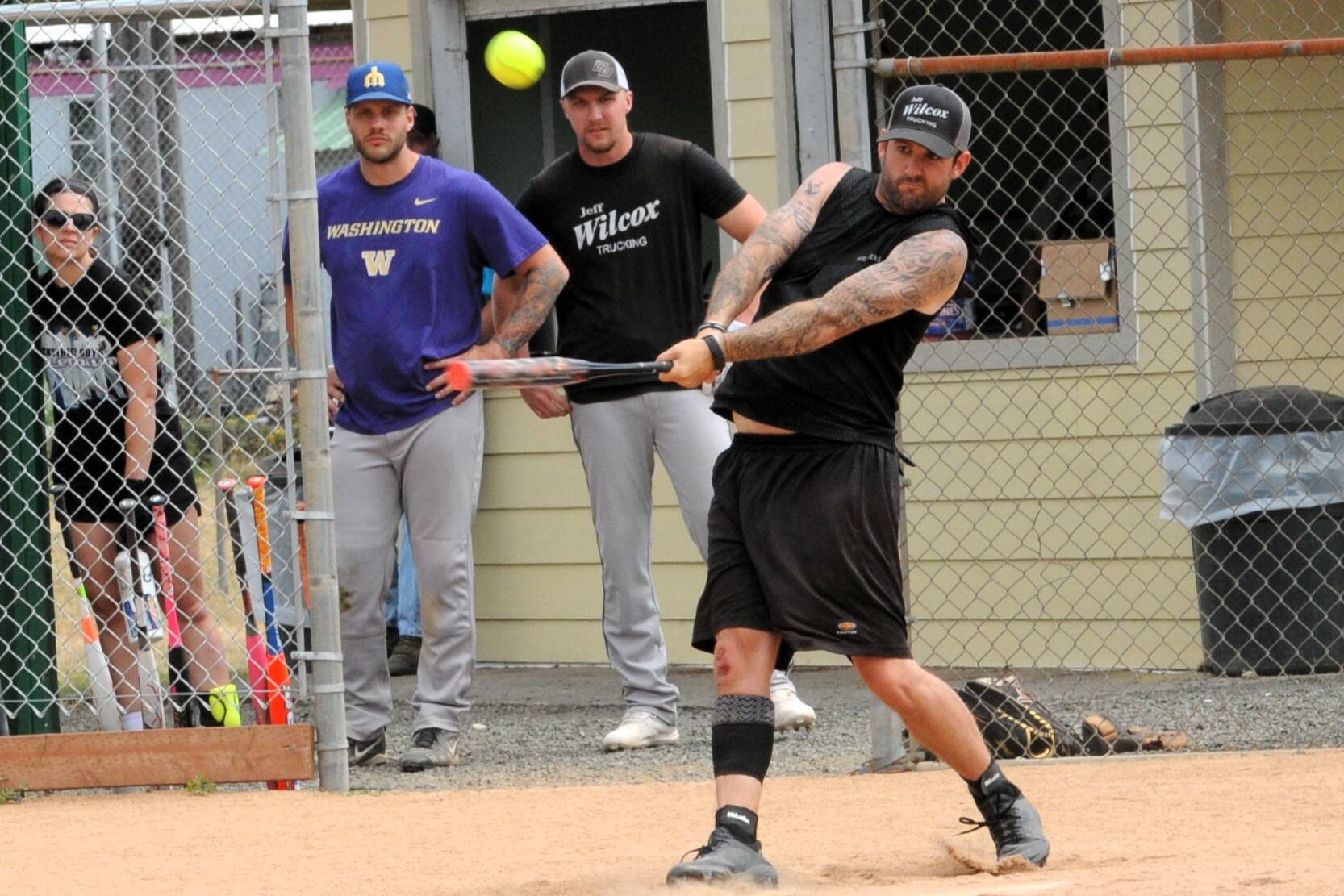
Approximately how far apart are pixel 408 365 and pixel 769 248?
2037 mm

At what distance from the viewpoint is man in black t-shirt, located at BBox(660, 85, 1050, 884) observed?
179 inches

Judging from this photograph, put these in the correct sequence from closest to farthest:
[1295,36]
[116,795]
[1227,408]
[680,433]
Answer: [116,795]
[680,433]
[1227,408]
[1295,36]

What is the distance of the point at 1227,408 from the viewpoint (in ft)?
24.9

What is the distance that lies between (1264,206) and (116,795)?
17.5 feet

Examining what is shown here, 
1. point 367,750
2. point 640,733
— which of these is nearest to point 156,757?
point 367,750

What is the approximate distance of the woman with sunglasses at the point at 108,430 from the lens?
21.2 ft

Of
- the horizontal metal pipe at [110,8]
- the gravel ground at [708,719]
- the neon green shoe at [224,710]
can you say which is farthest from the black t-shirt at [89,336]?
the gravel ground at [708,719]

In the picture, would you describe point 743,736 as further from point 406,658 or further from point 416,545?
point 406,658

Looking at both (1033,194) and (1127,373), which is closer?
(1127,373)

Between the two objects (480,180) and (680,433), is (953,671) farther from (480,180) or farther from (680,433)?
(480,180)

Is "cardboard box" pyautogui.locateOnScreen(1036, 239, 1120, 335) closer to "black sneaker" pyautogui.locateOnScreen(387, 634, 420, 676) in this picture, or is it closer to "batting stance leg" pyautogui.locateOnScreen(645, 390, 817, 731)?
"batting stance leg" pyautogui.locateOnScreen(645, 390, 817, 731)

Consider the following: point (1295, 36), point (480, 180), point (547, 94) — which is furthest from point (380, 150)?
point (1295, 36)

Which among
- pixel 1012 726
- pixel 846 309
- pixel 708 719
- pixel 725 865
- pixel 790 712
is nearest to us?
pixel 725 865

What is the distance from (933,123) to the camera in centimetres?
461
